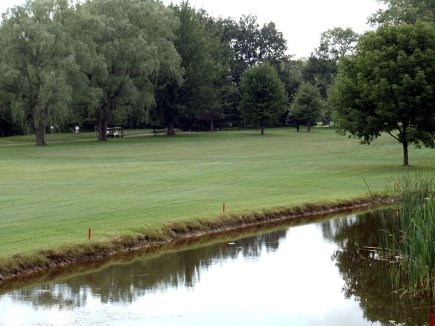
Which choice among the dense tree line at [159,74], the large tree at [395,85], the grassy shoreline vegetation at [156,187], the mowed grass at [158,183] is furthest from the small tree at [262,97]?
the large tree at [395,85]

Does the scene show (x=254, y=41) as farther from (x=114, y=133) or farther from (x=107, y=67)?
(x=107, y=67)

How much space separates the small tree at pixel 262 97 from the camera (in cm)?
10650

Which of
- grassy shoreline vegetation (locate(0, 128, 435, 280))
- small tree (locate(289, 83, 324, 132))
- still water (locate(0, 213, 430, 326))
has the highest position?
small tree (locate(289, 83, 324, 132))

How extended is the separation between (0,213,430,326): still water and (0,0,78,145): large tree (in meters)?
55.4

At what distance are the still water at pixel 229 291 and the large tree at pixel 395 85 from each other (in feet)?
71.2

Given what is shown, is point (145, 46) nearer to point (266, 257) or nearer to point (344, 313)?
point (266, 257)

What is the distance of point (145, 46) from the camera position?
295 feet

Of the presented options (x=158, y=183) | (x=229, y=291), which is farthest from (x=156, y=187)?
(x=229, y=291)

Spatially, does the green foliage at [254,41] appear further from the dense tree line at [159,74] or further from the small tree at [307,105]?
the small tree at [307,105]

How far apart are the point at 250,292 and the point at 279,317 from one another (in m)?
2.22

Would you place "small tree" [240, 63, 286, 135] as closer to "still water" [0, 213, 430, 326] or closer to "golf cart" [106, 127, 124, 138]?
"golf cart" [106, 127, 124, 138]

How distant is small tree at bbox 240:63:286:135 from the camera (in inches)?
4193

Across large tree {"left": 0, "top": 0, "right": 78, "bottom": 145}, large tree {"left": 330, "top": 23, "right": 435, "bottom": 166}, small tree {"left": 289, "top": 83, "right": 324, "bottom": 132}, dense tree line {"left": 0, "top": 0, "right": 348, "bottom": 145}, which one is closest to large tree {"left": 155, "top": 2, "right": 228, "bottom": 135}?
dense tree line {"left": 0, "top": 0, "right": 348, "bottom": 145}

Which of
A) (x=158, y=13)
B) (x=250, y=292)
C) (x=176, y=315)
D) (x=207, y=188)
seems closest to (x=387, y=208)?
(x=207, y=188)
